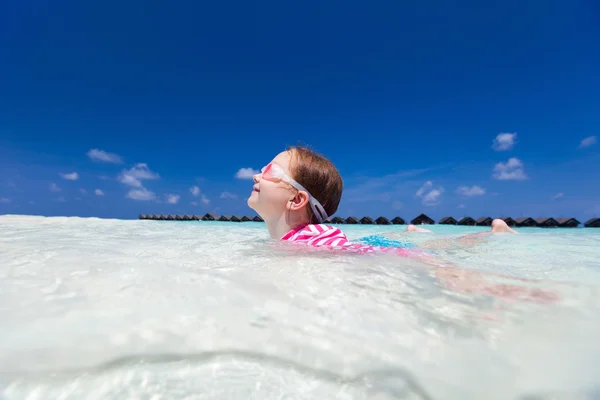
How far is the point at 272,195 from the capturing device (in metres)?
3.22

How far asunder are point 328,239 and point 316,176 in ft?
2.37

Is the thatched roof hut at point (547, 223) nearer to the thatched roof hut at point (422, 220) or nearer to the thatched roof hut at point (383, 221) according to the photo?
the thatched roof hut at point (422, 220)

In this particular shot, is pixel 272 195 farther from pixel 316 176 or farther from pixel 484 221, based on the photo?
pixel 484 221

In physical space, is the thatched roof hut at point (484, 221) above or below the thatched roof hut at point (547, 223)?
above

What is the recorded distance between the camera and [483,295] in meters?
1.40

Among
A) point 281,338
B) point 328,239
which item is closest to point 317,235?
point 328,239

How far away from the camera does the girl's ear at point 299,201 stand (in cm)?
323

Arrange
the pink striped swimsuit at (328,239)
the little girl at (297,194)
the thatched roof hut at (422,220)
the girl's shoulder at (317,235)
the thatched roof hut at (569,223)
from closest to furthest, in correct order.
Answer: the pink striped swimsuit at (328,239) < the girl's shoulder at (317,235) < the little girl at (297,194) < the thatched roof hut at (569,223) < the thatched roof hut at (422,220)

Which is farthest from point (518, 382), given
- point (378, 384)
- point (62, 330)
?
point (62, 330)

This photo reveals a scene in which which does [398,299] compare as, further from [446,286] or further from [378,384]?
[378,384]

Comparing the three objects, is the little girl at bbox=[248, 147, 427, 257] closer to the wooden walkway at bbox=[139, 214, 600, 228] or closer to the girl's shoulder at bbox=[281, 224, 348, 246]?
the girl's shoulder at bbox=[281, 224, 348, 246]

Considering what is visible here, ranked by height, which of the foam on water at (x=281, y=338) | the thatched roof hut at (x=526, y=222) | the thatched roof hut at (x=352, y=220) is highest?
the thatched roof hut at (x=352, y=220)

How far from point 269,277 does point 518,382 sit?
107 centimetres

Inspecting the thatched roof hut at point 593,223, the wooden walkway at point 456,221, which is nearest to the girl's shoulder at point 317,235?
the wooden walkway at point 456,221
